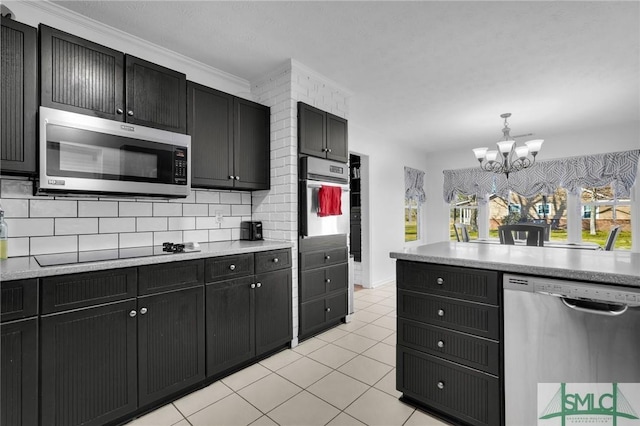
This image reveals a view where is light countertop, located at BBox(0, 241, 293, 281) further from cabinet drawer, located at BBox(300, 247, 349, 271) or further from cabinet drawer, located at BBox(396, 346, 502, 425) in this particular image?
cabinet drawer, located at BBox(396, 346, 502, 425)

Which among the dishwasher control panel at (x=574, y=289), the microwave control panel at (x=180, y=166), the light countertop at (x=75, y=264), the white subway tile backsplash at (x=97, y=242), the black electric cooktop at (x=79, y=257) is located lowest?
the dishwasher control panel at (x=574, y=289)

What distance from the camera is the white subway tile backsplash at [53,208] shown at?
1894 mm

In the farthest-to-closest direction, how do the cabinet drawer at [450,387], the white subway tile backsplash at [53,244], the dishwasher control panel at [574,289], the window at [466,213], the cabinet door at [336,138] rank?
the window at [466,213] → the cabinet door at [336,138] → the white subway tile backsplash at [53,244] → the cabinet drawer at [450,387] → the dishwasher control panel at [574,289]

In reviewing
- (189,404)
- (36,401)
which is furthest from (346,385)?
(36,401)

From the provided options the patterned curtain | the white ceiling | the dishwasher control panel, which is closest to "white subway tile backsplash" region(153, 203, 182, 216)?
the white ceiling

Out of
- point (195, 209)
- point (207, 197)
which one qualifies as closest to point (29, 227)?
point (195, 209)

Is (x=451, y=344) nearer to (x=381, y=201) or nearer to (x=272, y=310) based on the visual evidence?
(x=272, y=310)

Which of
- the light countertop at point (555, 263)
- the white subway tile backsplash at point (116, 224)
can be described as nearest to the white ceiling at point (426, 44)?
the white subway tile backsplash at point (116, 224)

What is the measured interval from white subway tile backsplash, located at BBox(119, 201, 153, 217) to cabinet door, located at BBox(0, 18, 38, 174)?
24.0 inches

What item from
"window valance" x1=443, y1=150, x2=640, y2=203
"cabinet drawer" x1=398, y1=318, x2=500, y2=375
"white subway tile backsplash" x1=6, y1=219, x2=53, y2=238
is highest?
"window valance" x1=443, y1=150, x2=640, y2=203

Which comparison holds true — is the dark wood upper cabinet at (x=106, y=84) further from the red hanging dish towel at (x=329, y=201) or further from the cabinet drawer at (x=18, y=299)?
the red hanging dish towel at (x=329, y=201)

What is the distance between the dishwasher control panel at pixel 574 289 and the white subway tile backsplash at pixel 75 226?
260 centimetres

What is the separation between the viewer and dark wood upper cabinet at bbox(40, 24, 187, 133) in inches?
68.6

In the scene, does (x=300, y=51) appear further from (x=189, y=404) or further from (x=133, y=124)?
(x=189, y=404)
